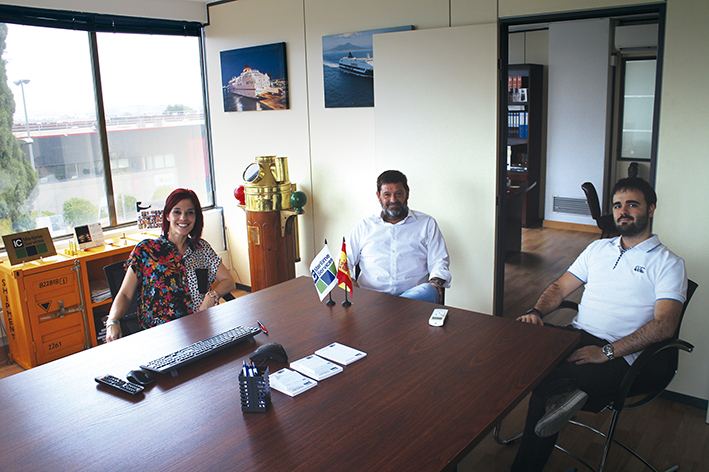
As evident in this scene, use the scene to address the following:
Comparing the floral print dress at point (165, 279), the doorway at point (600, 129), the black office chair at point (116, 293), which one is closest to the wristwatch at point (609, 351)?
the floral print dress at point (165, 279)

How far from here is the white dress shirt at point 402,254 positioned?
12.0 ft

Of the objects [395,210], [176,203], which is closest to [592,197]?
[395,210]

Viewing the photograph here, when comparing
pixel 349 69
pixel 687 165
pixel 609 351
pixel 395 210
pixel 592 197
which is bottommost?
pixel 609 351

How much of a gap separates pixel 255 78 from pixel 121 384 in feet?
12.7

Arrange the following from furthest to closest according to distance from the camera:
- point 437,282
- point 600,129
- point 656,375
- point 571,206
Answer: point 571,206
point 600,129
point 437,282
point 656,375

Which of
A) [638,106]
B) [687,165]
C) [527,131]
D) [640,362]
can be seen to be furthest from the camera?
[527,131]

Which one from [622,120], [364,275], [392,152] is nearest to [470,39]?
[392,152]

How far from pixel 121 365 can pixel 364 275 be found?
5.92 ft

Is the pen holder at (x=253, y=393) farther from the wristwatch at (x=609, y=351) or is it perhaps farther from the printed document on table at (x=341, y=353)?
the wristwatch at (x=609, y=351)

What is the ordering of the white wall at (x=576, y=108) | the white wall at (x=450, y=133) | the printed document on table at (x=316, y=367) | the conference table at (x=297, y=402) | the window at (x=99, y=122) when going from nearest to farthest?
the conference table at (x=297, y=402) < the printed document on table at (x=316, y=367) < the white wall at (x=450, y=133) < the window at (x=99, y=122) < the white wall at (x=576, y=108)

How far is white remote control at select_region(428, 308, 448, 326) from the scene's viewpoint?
2531mm

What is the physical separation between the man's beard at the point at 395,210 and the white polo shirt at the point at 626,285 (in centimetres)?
120

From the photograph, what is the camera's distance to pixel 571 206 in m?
8.25

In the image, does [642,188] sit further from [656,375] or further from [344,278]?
[344,278]
